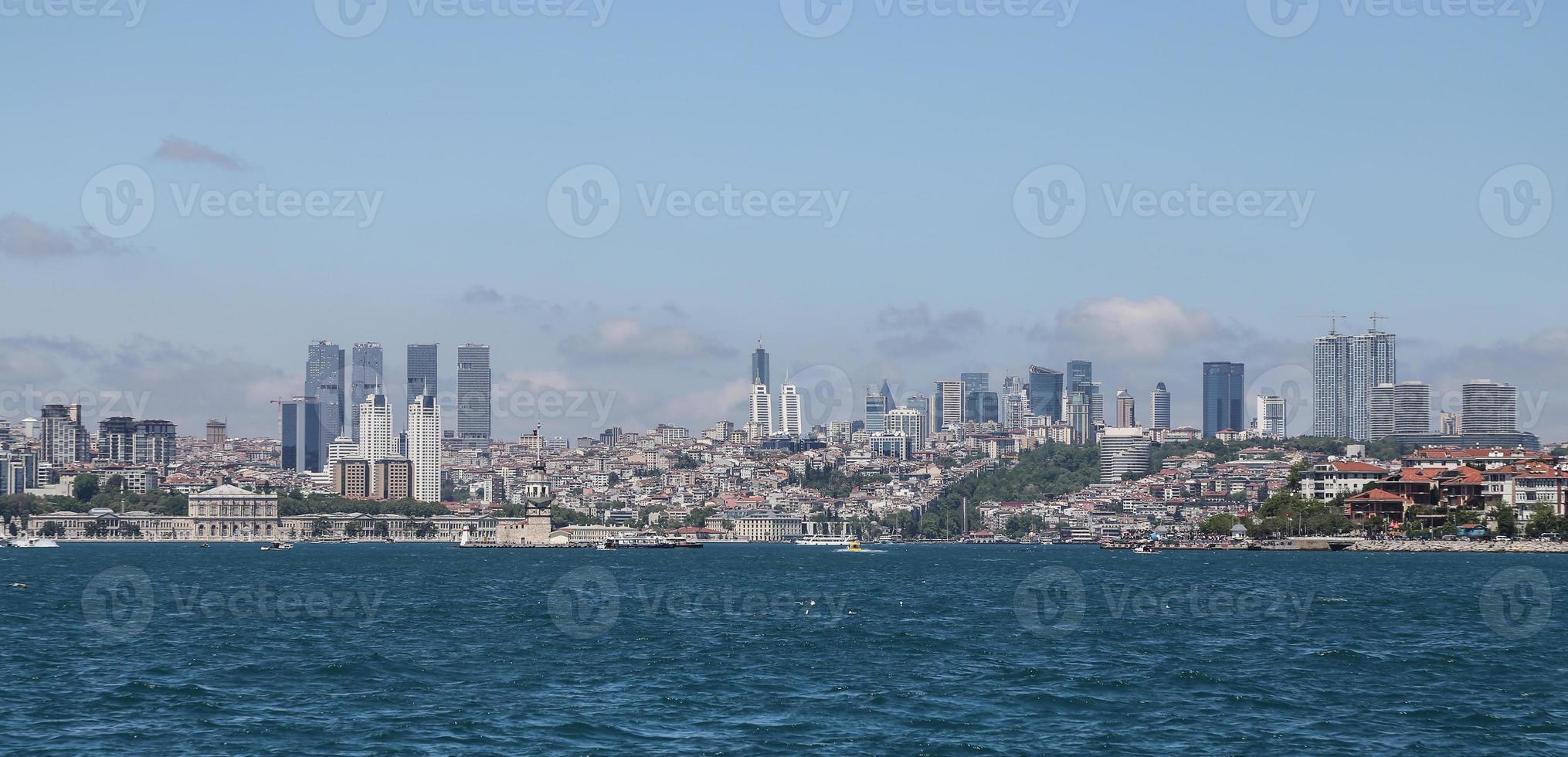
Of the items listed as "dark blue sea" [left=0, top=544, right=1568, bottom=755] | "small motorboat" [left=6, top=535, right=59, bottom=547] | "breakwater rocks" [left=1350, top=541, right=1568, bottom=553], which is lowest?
"small motorboat" [left=6, top=535, right=59, bottom=547]

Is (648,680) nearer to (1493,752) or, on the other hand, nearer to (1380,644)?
(1493,752)

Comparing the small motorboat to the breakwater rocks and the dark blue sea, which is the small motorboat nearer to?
the dark blue sea

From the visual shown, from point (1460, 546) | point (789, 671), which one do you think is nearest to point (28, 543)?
point (1460, 546)

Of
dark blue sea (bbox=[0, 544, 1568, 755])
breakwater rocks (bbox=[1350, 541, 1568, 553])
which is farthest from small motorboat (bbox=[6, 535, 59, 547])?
breakwater rocks (bbox=[1350, 541, 1568, 553])

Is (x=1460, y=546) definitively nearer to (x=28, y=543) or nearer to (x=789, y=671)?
(x=789, y=671)

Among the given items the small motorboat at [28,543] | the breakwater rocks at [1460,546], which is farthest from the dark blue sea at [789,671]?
the small motorboat at [28,543]

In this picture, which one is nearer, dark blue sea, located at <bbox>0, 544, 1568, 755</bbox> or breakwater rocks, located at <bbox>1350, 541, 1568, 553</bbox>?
dark blue sea, located at <bbox>0, 544, 1568, 755</bbox>

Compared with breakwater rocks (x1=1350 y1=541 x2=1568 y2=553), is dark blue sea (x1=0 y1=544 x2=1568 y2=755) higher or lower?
higher

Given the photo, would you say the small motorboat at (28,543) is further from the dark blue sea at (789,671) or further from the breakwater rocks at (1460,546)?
the breakwater rocks at (1460,546)

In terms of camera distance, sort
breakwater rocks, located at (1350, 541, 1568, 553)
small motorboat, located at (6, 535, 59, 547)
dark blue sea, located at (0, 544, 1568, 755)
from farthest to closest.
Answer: small motorboat, located at (6, 535, 59, 547) → breakwater rocks, located at (1350, 541, 1568, 553) → dark blue sea, located at (0, 544, 1568, 755)
